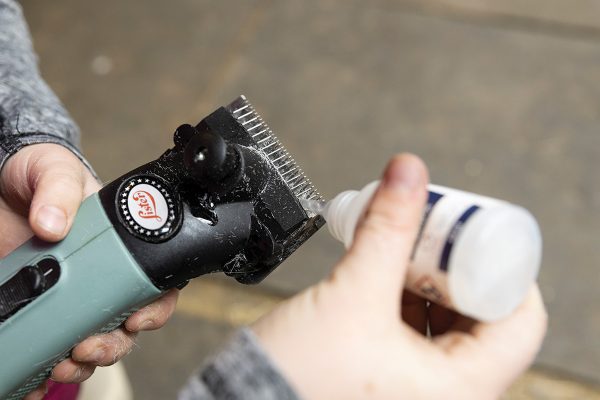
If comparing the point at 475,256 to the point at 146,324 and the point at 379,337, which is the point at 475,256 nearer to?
the point at 379,337

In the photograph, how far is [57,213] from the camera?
0.83 meters

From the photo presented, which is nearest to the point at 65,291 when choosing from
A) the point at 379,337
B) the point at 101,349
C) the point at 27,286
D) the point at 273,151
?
the point at 27,286

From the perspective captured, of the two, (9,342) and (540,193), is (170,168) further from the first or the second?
(540,193)

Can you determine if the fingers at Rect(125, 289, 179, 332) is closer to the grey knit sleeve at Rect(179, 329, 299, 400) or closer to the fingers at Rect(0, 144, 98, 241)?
the fingers at Rect(0, 144, 98, 241)

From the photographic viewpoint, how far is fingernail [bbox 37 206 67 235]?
808mm

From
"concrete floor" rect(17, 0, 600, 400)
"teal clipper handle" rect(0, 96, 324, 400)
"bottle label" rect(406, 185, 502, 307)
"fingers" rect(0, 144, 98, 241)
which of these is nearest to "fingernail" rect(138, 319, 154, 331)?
"teal clipper handle" rect(0, 96, 324, 400)

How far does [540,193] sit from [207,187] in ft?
4.56

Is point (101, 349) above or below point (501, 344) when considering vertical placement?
above

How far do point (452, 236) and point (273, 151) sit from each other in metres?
0.35

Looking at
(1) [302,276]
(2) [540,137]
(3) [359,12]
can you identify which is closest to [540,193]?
(2) [540,137]

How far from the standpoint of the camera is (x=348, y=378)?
57cm

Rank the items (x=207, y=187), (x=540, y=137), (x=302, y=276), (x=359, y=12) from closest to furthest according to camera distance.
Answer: (x=207, y=187), (x=302, y=276), (x=540, y=137), (x=359, y=12)

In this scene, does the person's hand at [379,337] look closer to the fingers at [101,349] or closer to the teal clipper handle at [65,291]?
the teal clipper handle at [65,291]

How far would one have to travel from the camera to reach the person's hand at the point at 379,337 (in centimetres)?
57
